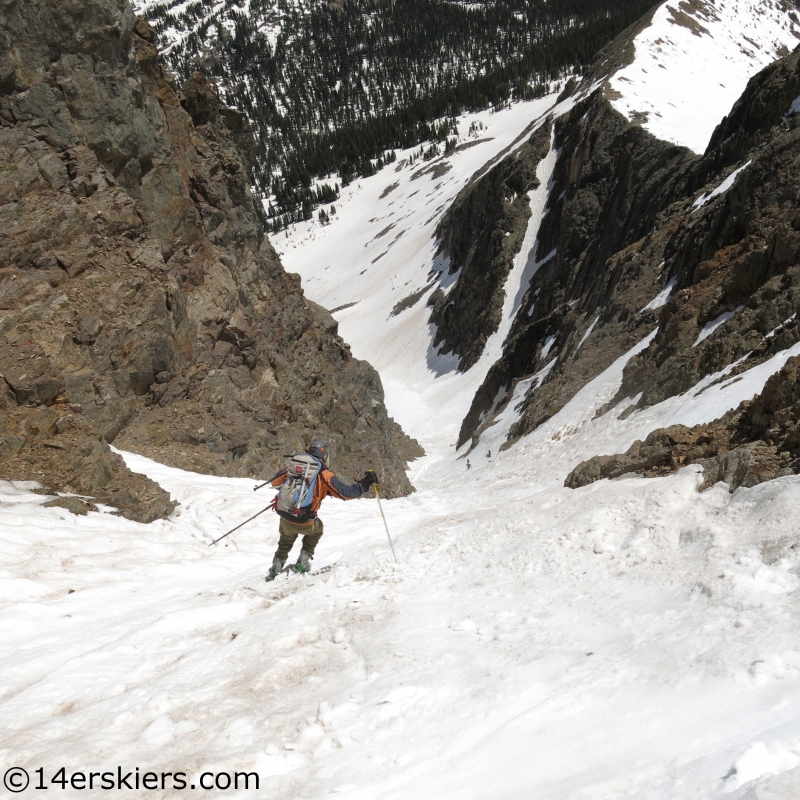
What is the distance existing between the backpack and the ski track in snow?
0.86 m

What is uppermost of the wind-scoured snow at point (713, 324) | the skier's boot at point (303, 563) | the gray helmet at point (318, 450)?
the gray helmet at point (318, 450)

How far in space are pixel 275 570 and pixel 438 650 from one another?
11.5ft

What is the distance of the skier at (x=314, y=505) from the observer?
7719 mm

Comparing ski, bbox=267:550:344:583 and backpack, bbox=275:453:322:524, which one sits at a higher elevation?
backpack, bbox=275:453:322:524

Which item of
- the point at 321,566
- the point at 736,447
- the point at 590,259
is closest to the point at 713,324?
the point at 736,447

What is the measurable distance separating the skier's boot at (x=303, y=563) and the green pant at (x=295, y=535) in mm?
65

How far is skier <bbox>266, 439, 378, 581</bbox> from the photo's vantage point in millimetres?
7719

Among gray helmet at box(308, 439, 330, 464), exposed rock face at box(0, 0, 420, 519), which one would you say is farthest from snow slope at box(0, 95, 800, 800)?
exposed rock face at box(0, 0, 420, 519)

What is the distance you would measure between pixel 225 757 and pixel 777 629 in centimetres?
394

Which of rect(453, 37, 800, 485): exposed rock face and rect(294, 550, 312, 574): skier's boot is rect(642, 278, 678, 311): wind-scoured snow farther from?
rect(294, 550, 312, 574): skier's boot

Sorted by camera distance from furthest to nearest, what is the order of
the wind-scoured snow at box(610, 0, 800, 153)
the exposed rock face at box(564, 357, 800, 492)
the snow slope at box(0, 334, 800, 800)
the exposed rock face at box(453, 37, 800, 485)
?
the wind-scoured snow at box(610, 0, 800, 153) < the exposed rock face at box(453, 37, 800, 485) < the exposed rock face at box(564, 357, 800, 492) < the snow slope at box(0, 334, 800, 800)

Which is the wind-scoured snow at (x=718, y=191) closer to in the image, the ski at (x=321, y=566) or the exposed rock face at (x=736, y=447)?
the exposed rock face at (x=736, y=447)

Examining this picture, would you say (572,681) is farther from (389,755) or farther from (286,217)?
(286,217)

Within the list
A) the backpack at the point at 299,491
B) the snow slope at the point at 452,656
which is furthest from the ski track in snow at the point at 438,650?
the backpack at the point at 299,491
